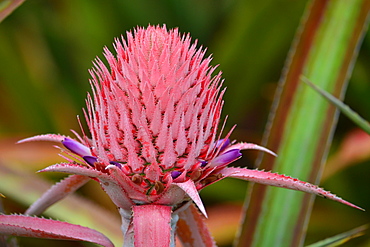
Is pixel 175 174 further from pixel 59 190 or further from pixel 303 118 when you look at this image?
pixel 303 118

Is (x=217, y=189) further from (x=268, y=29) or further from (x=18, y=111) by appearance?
(x=18, y=111)

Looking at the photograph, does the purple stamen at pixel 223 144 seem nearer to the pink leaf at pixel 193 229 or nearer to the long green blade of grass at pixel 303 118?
the pink leaf at pixel 193 229

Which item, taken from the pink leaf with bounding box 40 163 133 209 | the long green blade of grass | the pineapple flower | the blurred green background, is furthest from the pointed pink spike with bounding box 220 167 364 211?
the blurred green background

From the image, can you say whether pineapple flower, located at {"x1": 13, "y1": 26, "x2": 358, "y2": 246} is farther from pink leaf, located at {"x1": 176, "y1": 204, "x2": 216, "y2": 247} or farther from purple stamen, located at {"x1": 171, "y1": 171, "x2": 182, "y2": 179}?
pink leaf, located at {"x1": 176, "y1": 204, "x2": 216, "y2": 247}

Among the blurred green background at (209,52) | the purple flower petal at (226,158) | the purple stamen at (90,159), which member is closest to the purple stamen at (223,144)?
the purple flower petal at (226,158)

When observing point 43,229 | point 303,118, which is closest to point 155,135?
point 43,229

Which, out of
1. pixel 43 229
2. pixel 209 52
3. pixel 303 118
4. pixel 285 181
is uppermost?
pixel 209 52
